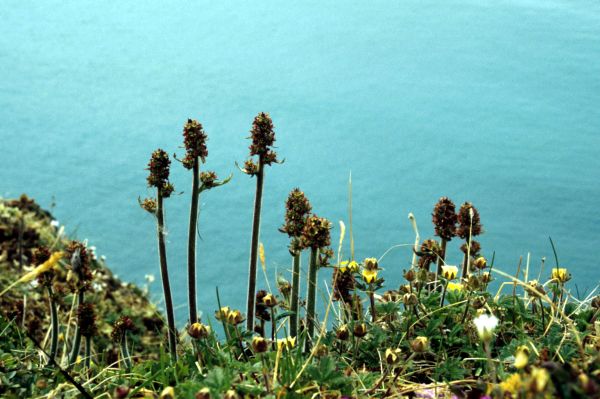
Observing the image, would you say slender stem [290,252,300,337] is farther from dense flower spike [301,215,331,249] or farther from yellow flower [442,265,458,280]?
yellow flower [442,265,458,280]

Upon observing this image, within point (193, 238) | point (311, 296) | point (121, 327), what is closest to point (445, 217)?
point (311, 296)

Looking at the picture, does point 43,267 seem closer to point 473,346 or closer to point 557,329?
point 473,346

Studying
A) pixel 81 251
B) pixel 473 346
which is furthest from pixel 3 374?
pixel 473 346

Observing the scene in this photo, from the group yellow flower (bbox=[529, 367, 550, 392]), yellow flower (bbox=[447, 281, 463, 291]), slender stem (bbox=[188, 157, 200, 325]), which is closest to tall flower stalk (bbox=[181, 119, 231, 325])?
slender stem (bbox=[188, 157, 200, 325])

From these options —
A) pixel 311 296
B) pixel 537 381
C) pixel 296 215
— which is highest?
pixel 296 215

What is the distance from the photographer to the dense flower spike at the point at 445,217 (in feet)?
5.15

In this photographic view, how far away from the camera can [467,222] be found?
1652 millimetres

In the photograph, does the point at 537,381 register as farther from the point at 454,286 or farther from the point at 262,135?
the point at 454,286

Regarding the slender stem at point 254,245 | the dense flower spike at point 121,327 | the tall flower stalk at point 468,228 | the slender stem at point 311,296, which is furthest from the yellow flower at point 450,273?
the dense flower spike at point 121,327

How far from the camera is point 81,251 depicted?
4.67 ft

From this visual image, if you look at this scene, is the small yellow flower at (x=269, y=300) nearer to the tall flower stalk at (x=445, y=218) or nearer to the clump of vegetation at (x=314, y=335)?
the clump of vegetation at (x=314, y=335)

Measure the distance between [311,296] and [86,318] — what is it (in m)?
0.41

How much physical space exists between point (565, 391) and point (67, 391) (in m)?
0.76

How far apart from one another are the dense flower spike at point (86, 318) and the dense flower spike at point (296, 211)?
15.4 inches
